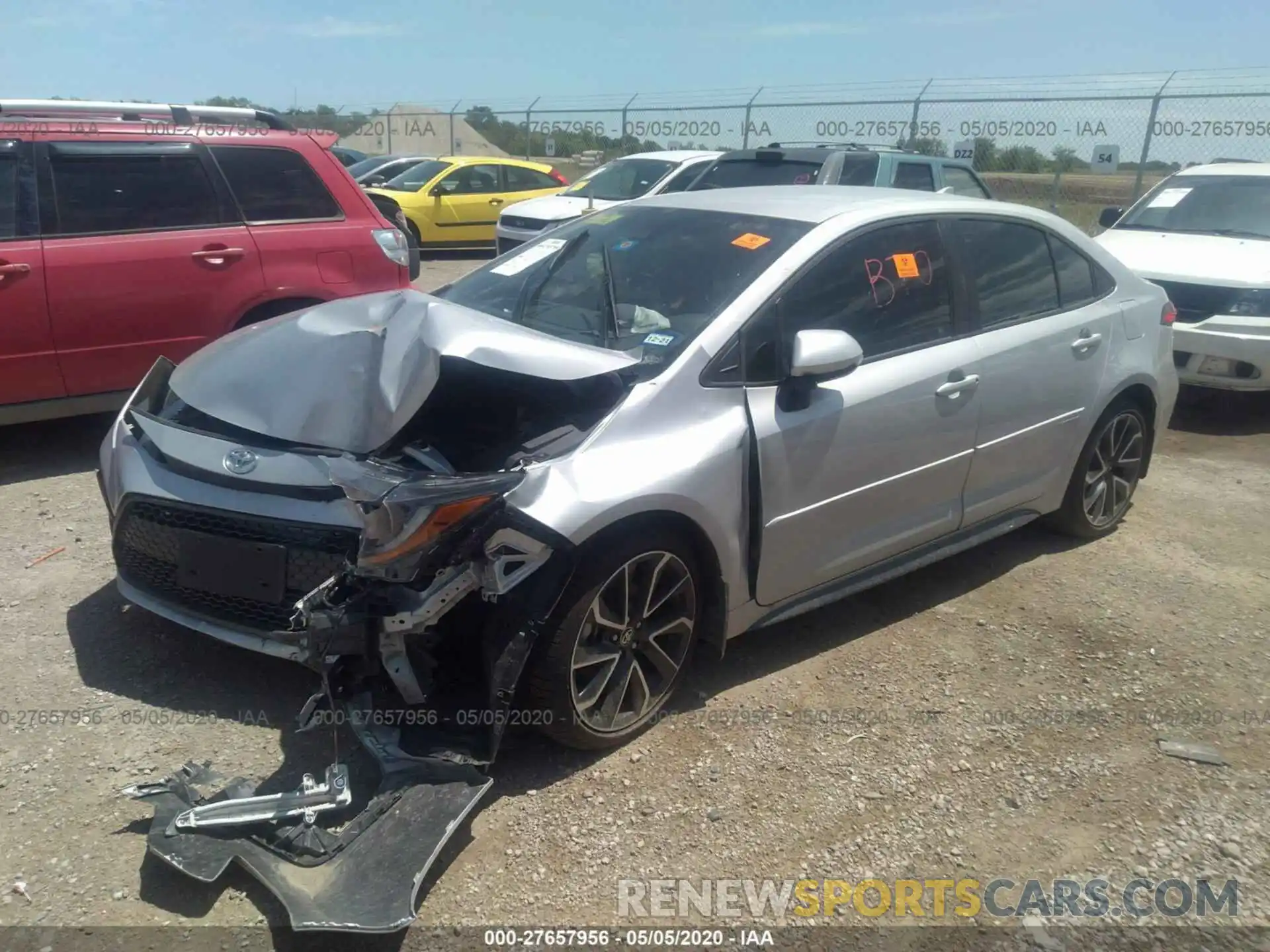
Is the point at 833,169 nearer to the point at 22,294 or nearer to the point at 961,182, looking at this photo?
the point at 961,182

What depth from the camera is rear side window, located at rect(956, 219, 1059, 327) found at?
4141mm

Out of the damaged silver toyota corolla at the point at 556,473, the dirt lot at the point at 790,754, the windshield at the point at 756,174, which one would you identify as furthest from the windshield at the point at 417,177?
the damaged silver toyota corolla at the point at 556,473

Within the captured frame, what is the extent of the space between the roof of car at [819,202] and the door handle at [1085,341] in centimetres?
58

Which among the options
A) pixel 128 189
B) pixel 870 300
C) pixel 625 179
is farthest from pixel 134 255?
pixel 625 179

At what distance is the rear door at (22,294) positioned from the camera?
198 inches

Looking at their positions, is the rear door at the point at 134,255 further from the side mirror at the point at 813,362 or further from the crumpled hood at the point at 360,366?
the side mirror at the point at 813,362

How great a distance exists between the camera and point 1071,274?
4.62 metres

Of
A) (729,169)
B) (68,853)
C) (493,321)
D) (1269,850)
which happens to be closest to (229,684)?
(68,853)

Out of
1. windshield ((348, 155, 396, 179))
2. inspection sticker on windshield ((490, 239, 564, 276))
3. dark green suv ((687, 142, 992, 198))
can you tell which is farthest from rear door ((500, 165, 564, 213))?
inspection sticker on windshield ((490, 239, 564, 276))

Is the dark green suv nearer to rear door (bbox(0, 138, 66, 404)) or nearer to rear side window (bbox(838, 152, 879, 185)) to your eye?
rear side window (bbox(838, 152, 879, 185))

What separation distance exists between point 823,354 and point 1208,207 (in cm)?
699

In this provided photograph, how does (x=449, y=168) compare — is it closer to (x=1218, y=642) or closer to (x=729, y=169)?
(x=729, y=169)

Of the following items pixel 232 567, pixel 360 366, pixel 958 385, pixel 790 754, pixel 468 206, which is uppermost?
pixel 468 206

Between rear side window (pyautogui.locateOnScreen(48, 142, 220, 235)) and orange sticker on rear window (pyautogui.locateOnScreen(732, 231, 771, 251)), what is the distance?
3.40 metres
